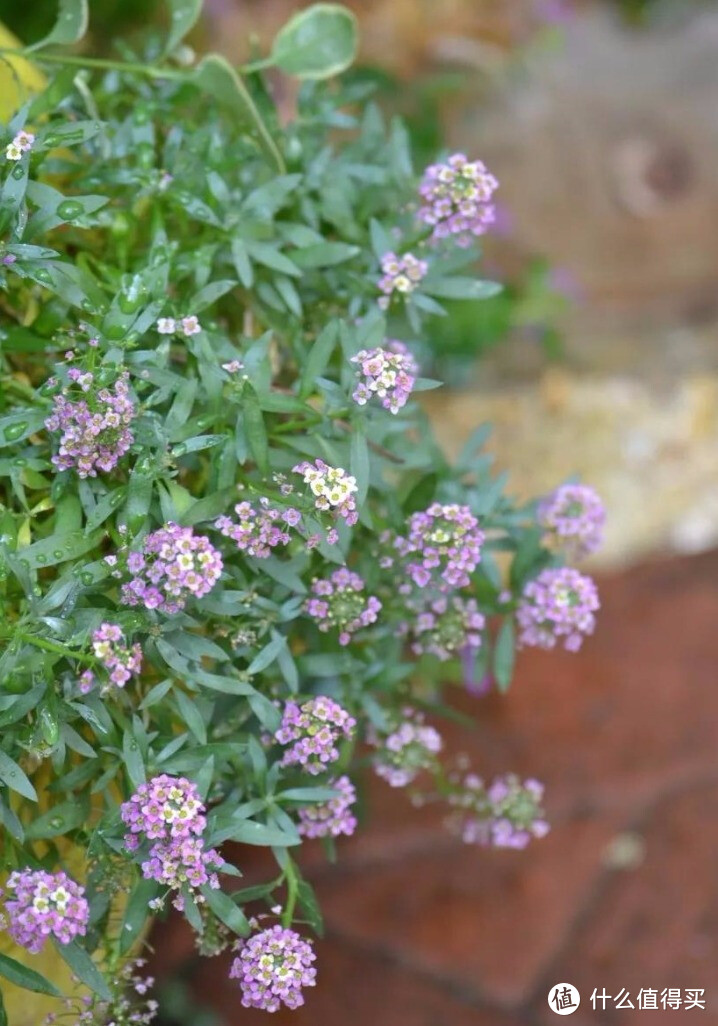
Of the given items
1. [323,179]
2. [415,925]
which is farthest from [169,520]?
[415,925]

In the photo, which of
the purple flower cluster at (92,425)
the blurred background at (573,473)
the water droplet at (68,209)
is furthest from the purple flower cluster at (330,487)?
the blurred background at (573,473)

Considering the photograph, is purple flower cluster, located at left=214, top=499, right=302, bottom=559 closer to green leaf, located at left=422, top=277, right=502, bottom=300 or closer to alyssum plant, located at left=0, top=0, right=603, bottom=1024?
alyssum plant, located at left=0, top=0, right=603, bottom=1024

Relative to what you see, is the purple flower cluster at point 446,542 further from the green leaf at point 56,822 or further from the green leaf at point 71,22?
the green leaf at point 71,22

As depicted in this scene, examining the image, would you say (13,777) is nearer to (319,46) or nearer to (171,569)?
(171,569)

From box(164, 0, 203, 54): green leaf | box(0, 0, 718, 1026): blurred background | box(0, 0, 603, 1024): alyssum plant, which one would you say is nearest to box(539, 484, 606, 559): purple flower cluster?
box(0, 0, 603, 1024): alyssum plant

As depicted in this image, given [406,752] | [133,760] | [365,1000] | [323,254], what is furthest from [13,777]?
[365,1000]
